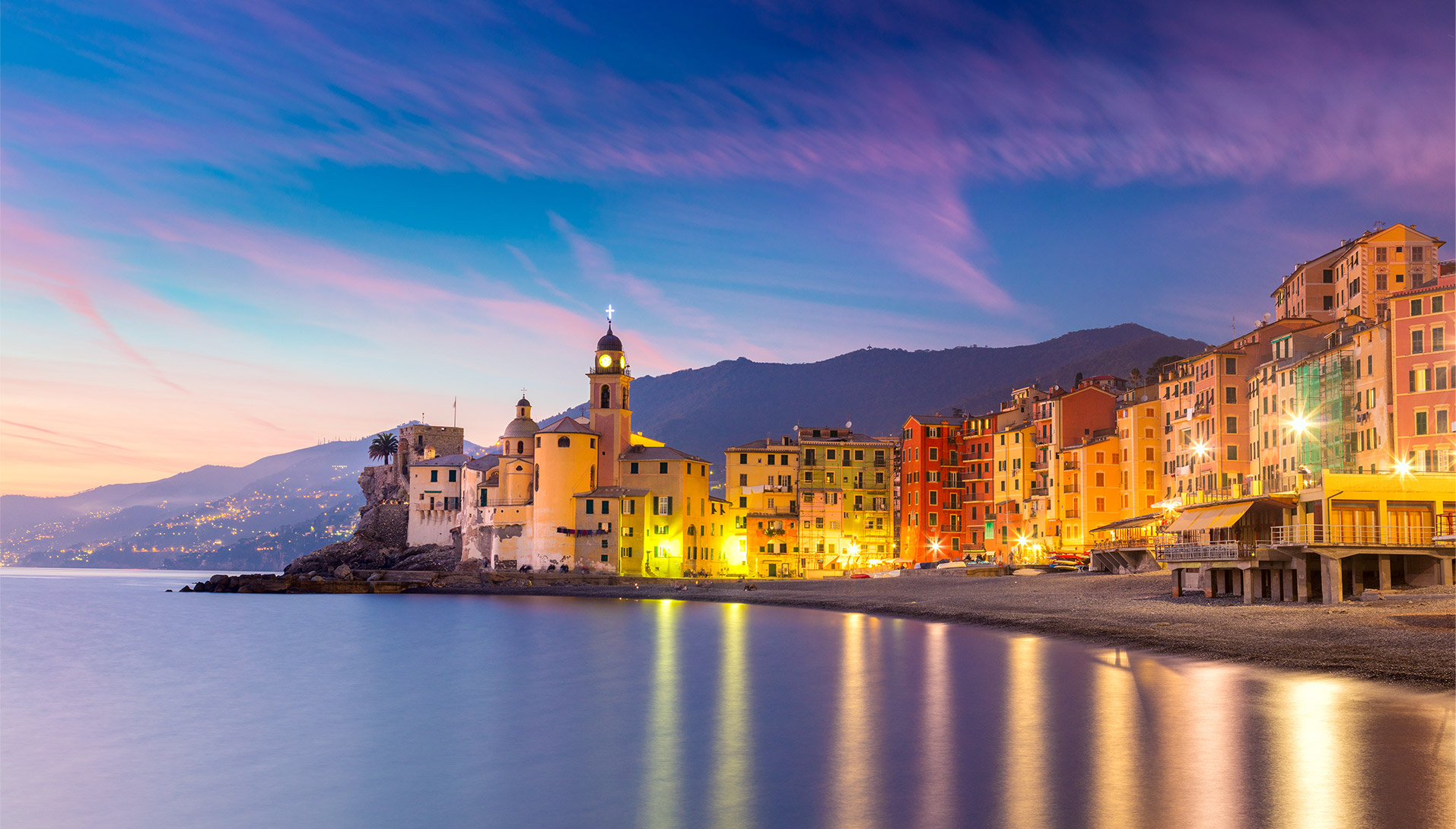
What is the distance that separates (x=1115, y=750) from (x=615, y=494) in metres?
89.5

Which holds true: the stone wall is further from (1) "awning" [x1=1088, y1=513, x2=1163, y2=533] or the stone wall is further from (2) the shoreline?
(1) "awning" [x1=1088, y1=513, x2=1163, y2=533]

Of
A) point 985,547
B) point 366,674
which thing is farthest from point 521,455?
point 366,674

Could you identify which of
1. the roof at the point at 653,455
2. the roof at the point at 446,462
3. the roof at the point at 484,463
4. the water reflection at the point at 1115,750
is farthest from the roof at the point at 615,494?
the water reflection at the point at 1115,750

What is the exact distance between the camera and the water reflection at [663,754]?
1980cm

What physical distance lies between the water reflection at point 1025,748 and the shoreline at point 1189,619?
6408mm

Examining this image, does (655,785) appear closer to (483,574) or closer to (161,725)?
(161,725)

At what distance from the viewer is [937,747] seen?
2497 centimetres

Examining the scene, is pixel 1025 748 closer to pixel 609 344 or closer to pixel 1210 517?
pixel 1210 517

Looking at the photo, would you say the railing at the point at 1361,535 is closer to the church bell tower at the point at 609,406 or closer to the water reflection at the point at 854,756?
the water reflection at the point at 854,756

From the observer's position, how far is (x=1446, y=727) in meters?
22.5

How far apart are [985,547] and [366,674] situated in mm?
83494

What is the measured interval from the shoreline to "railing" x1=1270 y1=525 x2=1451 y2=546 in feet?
9.54

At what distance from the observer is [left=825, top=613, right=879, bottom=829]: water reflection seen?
62.8 ft

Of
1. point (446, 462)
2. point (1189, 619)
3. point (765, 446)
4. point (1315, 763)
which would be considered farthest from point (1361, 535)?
point (446, 462)
